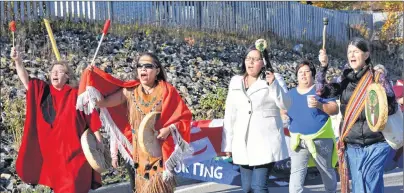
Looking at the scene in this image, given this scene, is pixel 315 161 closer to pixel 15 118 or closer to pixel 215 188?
pixel 215 188

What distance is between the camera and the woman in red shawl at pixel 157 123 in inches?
261

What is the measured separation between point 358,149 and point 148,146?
5.51 feet

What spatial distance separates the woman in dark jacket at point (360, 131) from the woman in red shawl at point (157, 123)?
131 cm

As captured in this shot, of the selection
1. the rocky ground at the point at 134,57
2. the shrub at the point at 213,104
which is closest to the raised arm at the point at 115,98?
the rocky ground at the point at 134,57

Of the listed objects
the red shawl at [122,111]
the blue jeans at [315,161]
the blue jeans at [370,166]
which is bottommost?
the blue jeans at [315,161]

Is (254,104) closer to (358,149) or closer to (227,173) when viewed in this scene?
(358,149)

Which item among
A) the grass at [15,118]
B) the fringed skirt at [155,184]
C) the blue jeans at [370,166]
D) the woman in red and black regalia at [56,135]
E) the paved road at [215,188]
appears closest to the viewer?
the blue jeans at [370,166]

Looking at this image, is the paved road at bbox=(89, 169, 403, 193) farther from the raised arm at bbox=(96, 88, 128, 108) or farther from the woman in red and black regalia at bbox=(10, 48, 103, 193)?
the raised arm at bbox=(96, 88, 128, 108)

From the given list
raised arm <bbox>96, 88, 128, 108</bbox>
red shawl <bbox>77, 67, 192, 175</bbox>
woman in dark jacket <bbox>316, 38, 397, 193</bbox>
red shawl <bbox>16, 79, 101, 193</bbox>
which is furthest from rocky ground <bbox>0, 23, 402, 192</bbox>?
woman in dark jacket <bbox>316, 38, 397, 193</bbox>

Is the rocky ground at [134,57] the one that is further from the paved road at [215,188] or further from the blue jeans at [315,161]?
the blue jeans at [315,161]

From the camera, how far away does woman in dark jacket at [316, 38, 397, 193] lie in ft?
20.8

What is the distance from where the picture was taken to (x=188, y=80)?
46.1 ft

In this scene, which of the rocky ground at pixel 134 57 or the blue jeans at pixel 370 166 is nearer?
the blue jeans at pixel 370 166

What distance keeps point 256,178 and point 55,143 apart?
1.82 meters
